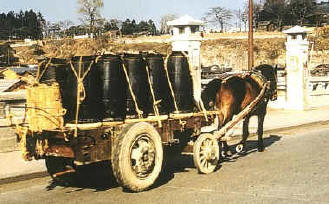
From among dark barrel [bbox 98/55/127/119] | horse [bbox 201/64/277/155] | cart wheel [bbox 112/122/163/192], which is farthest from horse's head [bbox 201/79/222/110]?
dark barrel [bbox 98/55/127/119]

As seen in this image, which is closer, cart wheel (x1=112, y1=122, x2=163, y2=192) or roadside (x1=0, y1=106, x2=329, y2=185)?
cart wheel (x1=112, y1=122, x2=163, y2=192)

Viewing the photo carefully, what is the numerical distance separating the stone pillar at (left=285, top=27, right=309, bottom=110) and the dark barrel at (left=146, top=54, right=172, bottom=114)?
1389 cm

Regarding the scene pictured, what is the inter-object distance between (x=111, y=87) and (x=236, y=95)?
Answer: 12.6 feet

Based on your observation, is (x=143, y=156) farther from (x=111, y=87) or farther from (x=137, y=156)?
(x=111, y=87)

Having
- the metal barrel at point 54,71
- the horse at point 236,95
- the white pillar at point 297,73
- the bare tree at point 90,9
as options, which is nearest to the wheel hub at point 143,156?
the metal barrel at point 54,71

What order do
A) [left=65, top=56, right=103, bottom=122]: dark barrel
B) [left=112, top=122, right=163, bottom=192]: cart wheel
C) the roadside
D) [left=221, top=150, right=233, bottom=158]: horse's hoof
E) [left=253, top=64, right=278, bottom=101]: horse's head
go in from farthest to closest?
[left=253, top=64, right=278, bottom=101]: horse's head, [left=221, top=150, right=233, bottom=158]: horse's hoof, the roadside, [left=65, top=56, right=103, bottom=122]: dark barrel, [left=112, top=122, right=163, bottom=192]: cart wheel

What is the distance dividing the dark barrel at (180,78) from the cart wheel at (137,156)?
1216 mm

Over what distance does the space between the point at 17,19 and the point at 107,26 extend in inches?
2281

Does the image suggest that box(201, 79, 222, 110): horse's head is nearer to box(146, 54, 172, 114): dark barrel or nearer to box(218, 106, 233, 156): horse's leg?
box(218, 106, 233, 156): horse's leg

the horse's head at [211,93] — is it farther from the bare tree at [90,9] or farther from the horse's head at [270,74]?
the bare tree at [90,9]

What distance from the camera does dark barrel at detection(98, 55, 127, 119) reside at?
8.25 metres

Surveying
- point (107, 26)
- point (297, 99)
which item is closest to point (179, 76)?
point (297, 99)

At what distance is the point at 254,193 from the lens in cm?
798

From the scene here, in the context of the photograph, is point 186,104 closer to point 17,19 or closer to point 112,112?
point 112,112
